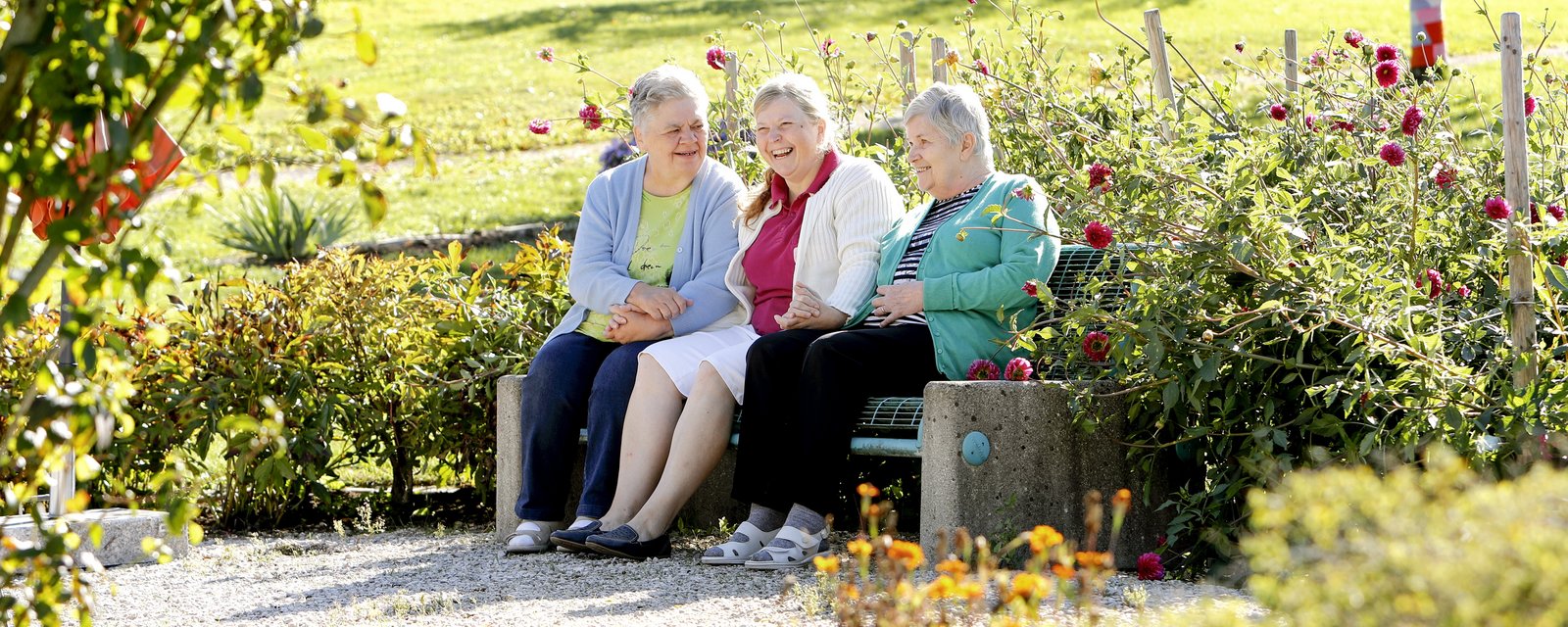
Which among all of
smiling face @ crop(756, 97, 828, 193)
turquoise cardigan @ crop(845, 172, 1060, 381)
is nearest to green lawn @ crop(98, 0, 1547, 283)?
smiling face @ crop(756, 97, 828, 193)

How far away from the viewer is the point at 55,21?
74.3 inches

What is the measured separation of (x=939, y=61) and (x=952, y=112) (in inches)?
43.5

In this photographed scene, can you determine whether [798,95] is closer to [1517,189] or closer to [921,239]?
[921,239]

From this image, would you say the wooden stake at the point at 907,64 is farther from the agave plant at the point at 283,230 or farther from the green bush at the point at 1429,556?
the agave plant at the point at 283,230

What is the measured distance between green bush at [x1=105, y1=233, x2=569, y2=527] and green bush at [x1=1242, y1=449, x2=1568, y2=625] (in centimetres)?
341

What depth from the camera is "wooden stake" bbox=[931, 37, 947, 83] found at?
504cm

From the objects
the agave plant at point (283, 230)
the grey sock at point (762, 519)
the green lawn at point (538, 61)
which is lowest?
the grey sock at point (762, 519)

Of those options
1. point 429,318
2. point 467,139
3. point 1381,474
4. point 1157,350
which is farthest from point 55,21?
point 467,139

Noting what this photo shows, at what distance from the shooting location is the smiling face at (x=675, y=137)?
427 cm

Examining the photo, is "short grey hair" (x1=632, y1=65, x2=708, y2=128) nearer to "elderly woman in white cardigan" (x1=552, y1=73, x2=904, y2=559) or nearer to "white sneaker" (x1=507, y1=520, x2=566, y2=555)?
"elderly woman in white cardigan" (x1=552, y1=73, x2=904, y2=559)

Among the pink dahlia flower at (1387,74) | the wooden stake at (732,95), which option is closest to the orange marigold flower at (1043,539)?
the pink dahlia flower at (1387,74)

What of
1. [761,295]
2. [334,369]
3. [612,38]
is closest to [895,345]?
[761,295]

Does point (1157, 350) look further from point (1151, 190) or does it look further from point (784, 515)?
point (784, 515)

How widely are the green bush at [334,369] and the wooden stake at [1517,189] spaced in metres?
2.73
